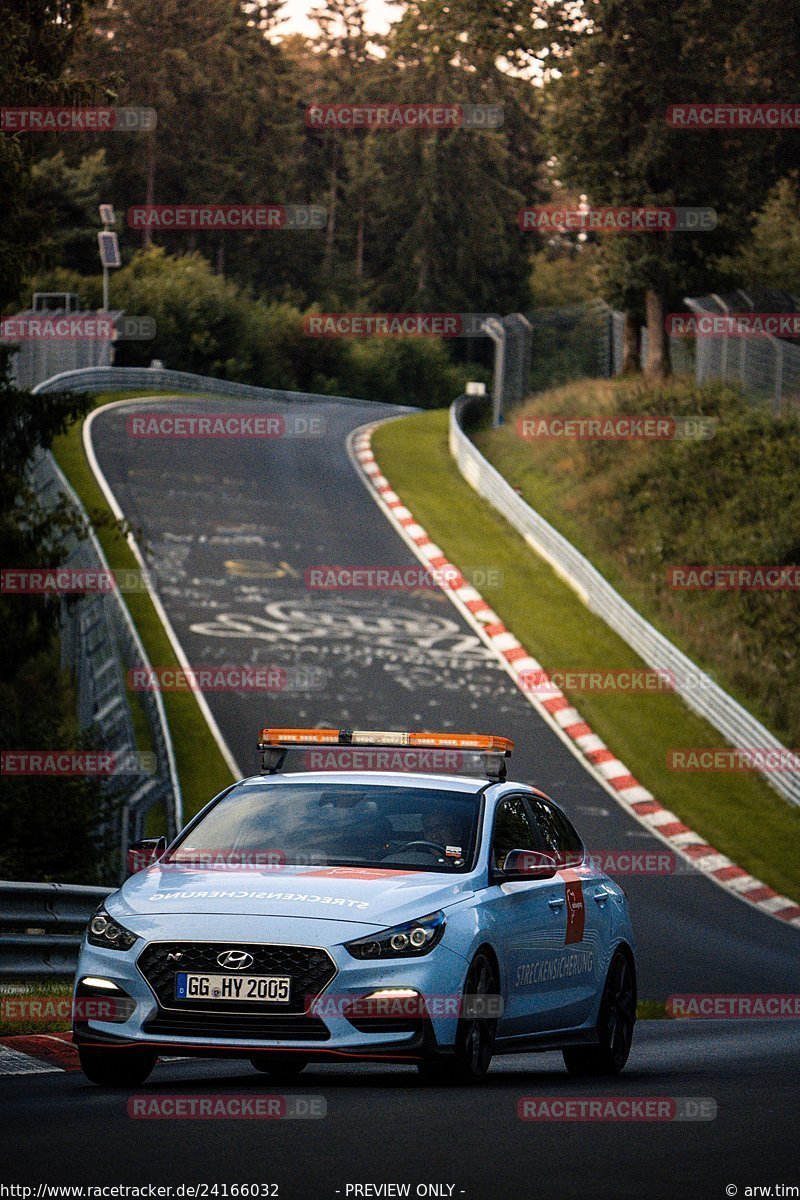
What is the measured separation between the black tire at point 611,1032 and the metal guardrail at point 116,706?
881 centimetres

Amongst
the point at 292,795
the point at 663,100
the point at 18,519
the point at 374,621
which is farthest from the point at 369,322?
the point at 292,795

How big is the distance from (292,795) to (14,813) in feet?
31.6

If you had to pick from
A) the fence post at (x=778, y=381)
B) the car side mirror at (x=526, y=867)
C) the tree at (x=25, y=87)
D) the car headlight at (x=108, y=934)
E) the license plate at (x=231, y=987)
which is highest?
the tree at (x=25, y=87)

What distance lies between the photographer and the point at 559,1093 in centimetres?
941

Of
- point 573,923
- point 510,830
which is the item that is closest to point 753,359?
point 573,923

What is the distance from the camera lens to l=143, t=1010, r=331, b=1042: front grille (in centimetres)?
872

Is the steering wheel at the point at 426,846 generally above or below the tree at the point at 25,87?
below

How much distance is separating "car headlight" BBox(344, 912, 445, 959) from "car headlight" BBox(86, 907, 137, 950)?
1039 millimetres

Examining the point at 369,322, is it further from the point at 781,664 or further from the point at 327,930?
the point at 327,930

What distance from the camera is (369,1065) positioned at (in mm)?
11523

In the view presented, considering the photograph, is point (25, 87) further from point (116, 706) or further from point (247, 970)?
point (247, 970)

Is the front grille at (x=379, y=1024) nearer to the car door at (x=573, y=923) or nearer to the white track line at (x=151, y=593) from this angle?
the car door at (x=573, y=923)

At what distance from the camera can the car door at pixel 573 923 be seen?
1046 centimetres

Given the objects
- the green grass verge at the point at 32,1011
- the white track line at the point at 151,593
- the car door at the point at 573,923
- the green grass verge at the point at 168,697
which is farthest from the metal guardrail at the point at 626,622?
the car door at the point at 573,923
